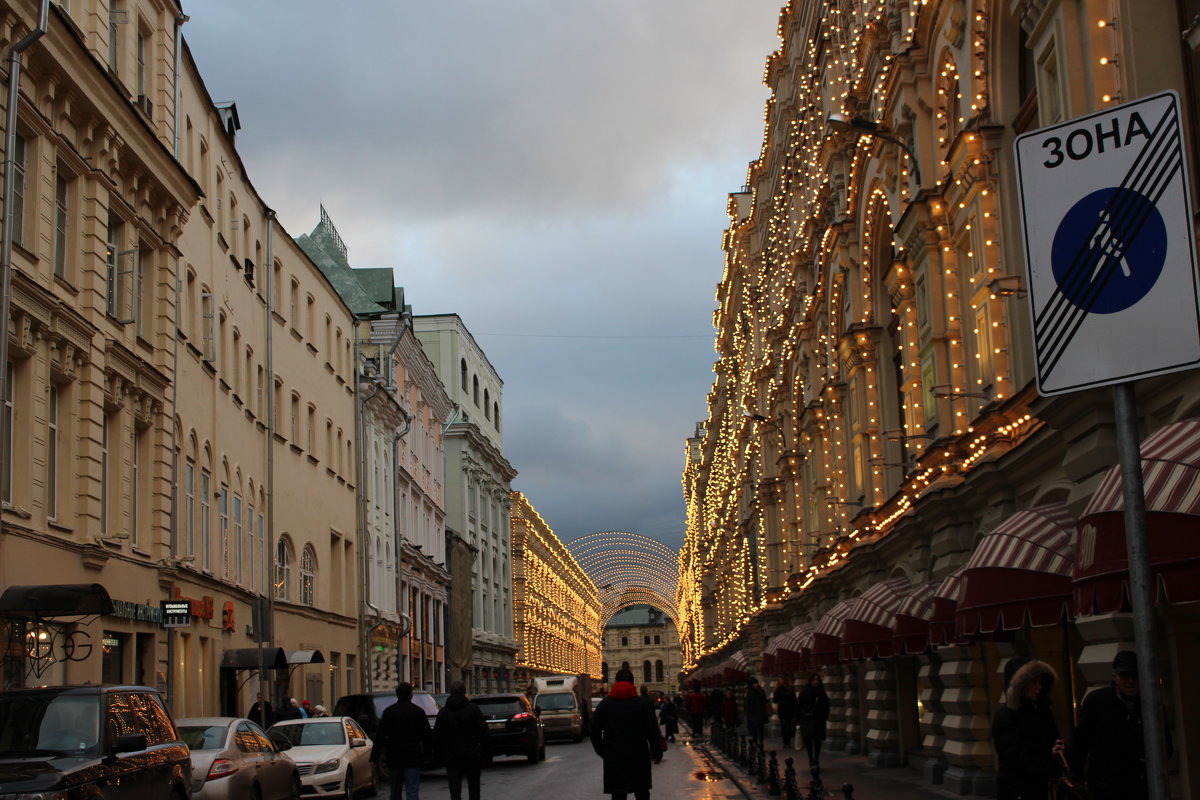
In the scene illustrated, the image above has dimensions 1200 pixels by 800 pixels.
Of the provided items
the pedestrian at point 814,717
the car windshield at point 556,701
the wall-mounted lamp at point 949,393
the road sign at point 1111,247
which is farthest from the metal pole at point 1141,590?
the car windshield at point 556,701

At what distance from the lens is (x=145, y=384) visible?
84.4 ft

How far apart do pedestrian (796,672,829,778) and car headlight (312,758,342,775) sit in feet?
25.2

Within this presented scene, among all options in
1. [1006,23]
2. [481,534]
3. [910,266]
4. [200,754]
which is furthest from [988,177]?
[481,534]

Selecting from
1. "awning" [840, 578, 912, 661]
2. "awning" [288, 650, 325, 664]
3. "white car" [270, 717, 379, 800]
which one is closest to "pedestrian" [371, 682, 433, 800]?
"white car" [270, 717, 379, 800]

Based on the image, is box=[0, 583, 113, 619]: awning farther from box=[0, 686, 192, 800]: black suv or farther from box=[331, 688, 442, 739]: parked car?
box=[331, 688, 442, 739]: parked car

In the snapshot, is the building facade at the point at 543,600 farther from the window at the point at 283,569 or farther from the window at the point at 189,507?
the window at the point at 189,507

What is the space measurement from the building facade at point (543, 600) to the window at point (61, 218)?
70.5 metres

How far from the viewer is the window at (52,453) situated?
21172 mm

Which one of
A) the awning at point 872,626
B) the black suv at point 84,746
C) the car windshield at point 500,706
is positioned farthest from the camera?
the car windshield at point 500,706

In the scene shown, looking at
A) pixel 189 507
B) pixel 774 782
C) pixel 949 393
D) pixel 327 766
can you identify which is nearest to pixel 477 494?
pixel 189 507

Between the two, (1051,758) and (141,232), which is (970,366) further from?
(141,232)

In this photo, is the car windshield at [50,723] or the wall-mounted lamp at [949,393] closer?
the car windshield at [50,723]

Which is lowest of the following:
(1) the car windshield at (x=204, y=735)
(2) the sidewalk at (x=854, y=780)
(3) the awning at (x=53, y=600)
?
(2) the sidewalk at (x=854, y=780)

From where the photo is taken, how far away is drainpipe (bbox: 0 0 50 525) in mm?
18531
